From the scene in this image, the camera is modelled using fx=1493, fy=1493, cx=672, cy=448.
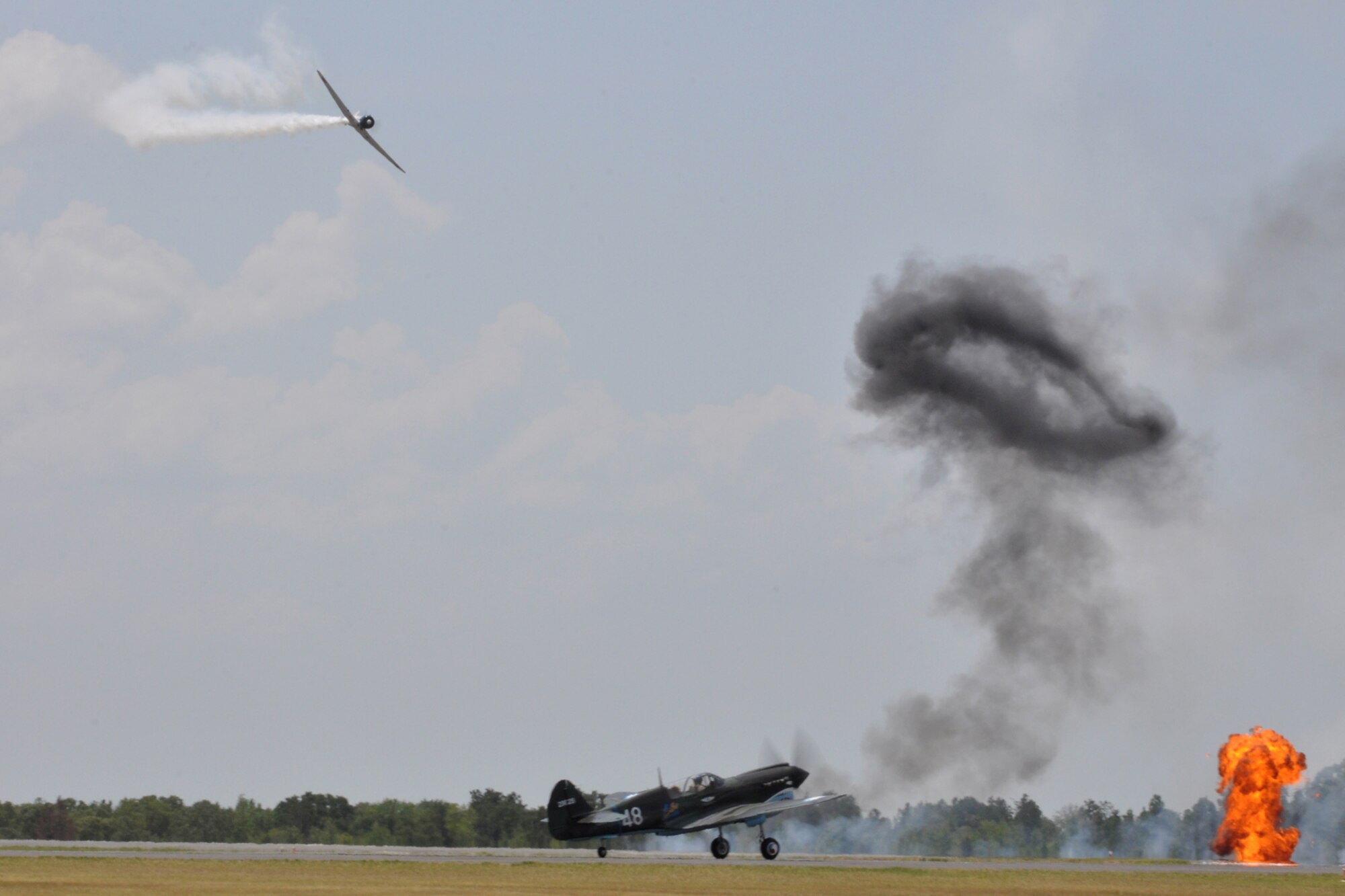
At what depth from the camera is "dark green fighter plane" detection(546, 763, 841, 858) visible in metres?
69.6

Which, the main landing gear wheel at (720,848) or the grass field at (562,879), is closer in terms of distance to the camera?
the grass field at (562,879)

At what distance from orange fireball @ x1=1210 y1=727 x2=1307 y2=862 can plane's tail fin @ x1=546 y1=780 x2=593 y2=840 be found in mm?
45075

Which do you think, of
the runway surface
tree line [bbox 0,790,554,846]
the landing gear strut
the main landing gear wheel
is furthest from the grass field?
tree line [bbox 0,790,554,846]

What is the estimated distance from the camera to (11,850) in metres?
68.6

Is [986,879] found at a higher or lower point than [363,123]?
lower

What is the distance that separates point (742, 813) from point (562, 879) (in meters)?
18.0

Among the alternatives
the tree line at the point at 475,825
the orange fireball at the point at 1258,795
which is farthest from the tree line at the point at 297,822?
the orange fireball at the point at 1258,795

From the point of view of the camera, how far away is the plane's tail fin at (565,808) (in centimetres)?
7050

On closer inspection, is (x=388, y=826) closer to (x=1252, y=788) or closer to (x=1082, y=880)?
(x=1252, y=788)

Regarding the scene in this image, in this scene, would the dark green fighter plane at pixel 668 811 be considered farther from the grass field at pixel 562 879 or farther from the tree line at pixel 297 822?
the tree line at pixel 297 822

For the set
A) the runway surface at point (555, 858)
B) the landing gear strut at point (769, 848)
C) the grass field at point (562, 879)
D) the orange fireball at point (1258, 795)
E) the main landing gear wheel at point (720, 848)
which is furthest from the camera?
the orange fireball at point (1258, 795)

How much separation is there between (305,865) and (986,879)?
27392 mm

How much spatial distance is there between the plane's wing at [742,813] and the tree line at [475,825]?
1503 inches

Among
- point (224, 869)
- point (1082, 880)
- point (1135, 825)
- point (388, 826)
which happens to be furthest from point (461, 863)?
point (388, 826)
